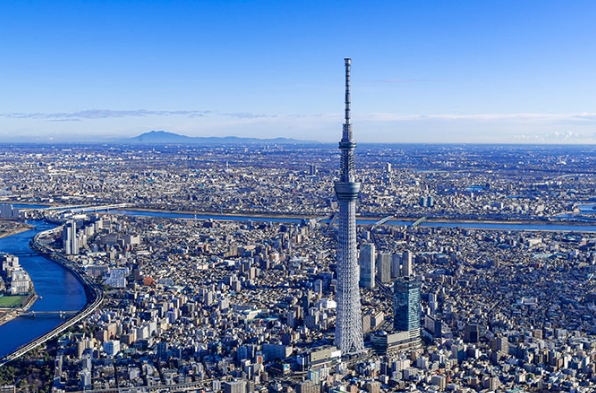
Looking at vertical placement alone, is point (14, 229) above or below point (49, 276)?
above

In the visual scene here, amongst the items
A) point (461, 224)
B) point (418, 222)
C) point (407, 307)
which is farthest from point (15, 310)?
point (461, 224)

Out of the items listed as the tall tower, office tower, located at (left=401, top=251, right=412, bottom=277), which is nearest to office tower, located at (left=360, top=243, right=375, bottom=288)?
office tower, located at (left=401, top=251, right=412, bottom=277)

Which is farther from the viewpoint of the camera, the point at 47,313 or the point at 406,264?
the point at 406,264

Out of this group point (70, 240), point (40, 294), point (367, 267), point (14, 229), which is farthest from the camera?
point (14, 229)

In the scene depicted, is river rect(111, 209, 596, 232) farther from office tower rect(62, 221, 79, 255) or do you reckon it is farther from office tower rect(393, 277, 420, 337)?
office tower rect(393, 277, 420, 337)

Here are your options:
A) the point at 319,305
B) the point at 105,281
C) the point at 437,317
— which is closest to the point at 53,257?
the point at 105,281

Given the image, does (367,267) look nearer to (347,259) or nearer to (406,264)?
(406,264)

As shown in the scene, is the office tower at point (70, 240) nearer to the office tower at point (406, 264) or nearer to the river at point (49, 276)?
the river at point (49, 276)
